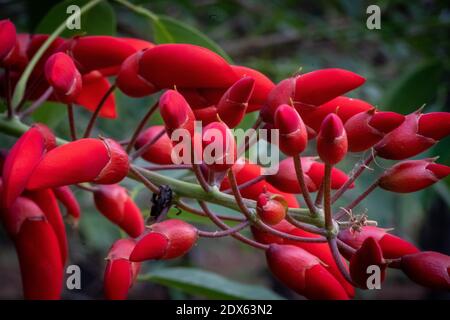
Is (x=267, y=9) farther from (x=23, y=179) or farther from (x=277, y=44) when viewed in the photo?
(x=23, y=179)

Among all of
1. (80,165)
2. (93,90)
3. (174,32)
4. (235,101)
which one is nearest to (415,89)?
(174,32)

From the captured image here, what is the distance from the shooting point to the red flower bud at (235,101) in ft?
2.32

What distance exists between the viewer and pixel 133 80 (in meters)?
0.85

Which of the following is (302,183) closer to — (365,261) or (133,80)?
(365,261)

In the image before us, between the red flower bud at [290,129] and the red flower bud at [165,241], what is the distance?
13 centimetres

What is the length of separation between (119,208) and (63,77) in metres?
0.19

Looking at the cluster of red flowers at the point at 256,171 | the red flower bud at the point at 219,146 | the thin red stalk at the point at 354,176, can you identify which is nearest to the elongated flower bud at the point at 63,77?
the cluster of red flowers at the point at 256,171

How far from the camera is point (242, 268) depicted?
584cm

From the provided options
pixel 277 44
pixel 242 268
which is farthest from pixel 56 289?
pixel 242 268

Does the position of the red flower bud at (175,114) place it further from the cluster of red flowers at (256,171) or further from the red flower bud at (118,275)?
the red flower bud at (118,275)

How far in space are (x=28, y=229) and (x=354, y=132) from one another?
1.32 feet

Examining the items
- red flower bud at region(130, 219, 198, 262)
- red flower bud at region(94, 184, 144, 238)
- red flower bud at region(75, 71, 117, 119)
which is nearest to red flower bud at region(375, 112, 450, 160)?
red flower bud at region(130, 219, 198, 262)

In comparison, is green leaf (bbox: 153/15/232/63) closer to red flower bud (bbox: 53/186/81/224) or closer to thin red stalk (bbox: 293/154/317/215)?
red flower bud (bbox: 53/186/81/224)
